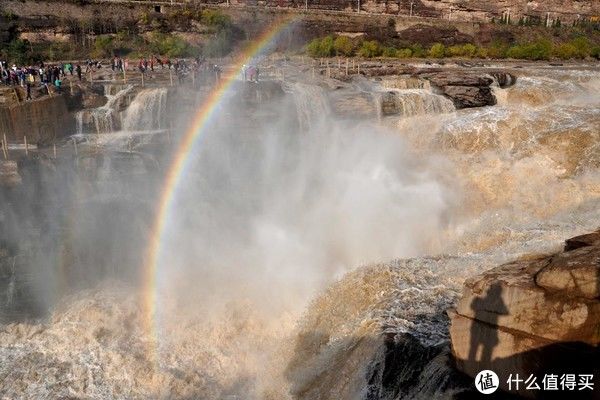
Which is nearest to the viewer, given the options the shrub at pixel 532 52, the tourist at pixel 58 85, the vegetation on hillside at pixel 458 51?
the tourist at pixel 58 85

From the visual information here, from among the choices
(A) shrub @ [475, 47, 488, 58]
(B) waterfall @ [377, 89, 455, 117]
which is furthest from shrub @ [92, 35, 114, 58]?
(A) shrub @ [475, 47, 488, 58]

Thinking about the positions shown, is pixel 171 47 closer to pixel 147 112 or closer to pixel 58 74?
pixel 58 74

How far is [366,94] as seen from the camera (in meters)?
17.2

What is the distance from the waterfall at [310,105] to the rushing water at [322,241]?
0.04 m

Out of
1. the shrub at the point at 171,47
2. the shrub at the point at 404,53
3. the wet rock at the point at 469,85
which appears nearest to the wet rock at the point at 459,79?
the wet rock at the point at 469,85

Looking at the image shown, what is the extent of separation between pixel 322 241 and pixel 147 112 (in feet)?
26.1

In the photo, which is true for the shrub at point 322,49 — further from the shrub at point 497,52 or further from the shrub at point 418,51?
the shrub at point 497,52

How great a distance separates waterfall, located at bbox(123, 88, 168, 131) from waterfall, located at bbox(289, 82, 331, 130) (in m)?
4.47

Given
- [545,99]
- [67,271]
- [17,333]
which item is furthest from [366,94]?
[17,333]

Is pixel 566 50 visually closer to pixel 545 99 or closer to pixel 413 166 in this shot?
pixel 545 99

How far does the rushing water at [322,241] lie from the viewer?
343 inches

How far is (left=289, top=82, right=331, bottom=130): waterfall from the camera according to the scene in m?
16.6

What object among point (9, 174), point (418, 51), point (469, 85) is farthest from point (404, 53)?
point (9, 174)

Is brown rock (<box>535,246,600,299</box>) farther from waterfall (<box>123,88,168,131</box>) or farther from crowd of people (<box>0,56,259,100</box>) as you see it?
crowd of people (<box>0,56,259,100</box>)
